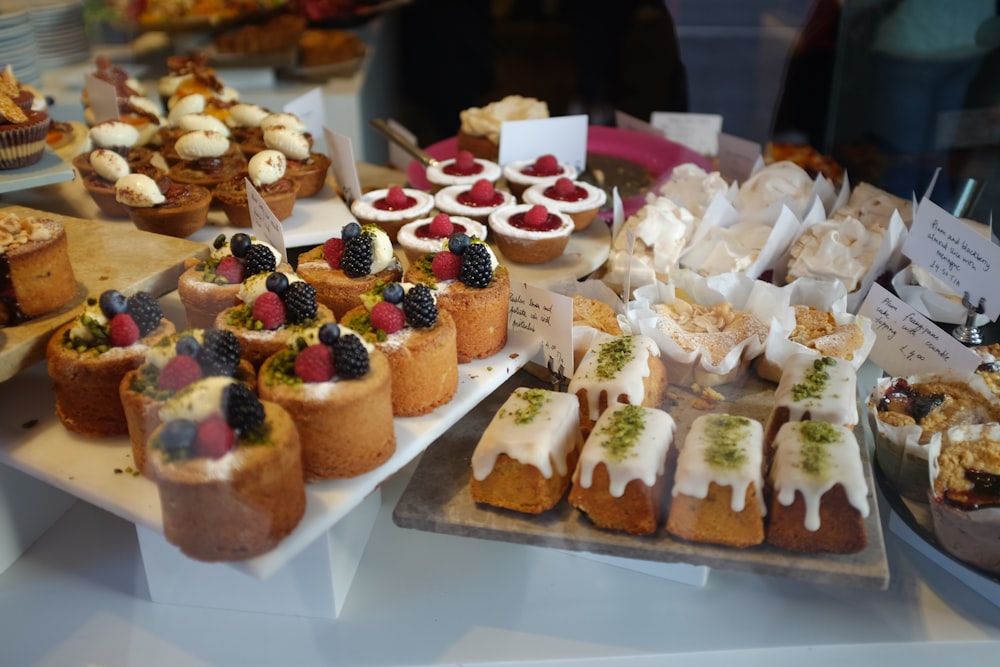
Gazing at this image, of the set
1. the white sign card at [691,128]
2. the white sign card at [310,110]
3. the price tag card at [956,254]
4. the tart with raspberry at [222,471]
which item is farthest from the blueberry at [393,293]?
the white sign card at [691,128]

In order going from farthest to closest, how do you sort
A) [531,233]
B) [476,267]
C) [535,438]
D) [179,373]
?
[531,233]
[476,267]
[535,438]
[179,373]

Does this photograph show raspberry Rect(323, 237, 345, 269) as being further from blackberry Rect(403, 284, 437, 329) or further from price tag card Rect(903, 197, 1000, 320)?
price tag card Rect(903, 197, 1000, 320)

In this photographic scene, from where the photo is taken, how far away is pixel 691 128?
387 centimetres

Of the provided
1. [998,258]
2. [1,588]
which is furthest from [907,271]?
[1,588]

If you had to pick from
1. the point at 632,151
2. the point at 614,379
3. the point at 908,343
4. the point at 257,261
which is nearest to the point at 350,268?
the point at 257,261

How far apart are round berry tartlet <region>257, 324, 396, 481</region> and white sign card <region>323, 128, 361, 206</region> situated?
124 centimetres

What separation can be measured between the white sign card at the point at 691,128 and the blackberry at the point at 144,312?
2570mm

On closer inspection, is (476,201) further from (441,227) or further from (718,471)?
(718,471)

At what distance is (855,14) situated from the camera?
3.66 m

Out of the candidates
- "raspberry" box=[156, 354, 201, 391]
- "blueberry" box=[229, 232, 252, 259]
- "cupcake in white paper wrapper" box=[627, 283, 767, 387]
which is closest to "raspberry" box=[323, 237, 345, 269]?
"blueberry" box=[229, 232, 252, 259]

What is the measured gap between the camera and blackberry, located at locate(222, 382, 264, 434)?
1525mm

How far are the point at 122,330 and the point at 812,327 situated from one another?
5.81 feet

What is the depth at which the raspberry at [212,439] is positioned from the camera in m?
1.49

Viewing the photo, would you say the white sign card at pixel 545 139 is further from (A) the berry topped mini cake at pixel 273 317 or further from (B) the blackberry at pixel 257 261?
(A) the berry topped mini cake at pixel 273 317
